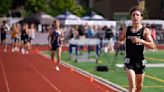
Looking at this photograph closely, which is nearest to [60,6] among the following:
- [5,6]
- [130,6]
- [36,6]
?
[36,6]

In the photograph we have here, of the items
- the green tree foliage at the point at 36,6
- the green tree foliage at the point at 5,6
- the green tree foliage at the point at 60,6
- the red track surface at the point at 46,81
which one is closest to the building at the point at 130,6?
the green tree foliage at the point at 60,6

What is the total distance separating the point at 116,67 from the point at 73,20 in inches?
1284

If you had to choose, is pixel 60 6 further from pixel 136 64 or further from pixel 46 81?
pixel 136 64

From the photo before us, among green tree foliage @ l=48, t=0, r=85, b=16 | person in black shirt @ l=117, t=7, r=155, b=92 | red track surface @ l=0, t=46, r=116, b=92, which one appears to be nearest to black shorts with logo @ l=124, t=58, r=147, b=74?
person in black shirt @ l=117, t=7, r=155, b=92

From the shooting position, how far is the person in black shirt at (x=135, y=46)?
9094mm

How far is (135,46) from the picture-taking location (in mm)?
9234

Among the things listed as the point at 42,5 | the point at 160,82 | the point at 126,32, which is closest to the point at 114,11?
the point at 42,5

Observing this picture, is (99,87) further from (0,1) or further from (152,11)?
(152,11)

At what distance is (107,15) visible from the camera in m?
90.9

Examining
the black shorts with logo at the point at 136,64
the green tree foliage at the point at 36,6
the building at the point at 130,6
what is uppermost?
the black shorts with logo at the point at 136,64

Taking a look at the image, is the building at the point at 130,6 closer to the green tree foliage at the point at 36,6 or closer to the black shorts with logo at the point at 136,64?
the green tree foliage at the point at 36,6

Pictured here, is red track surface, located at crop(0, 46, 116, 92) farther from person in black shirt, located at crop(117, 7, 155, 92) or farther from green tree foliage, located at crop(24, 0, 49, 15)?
green tree foliage, located at crop(24, 0, 49, 15)

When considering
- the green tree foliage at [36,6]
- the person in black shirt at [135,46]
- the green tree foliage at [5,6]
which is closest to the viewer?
the person in black shirt at [135,46]

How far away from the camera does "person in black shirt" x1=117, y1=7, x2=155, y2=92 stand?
29.8 ft
